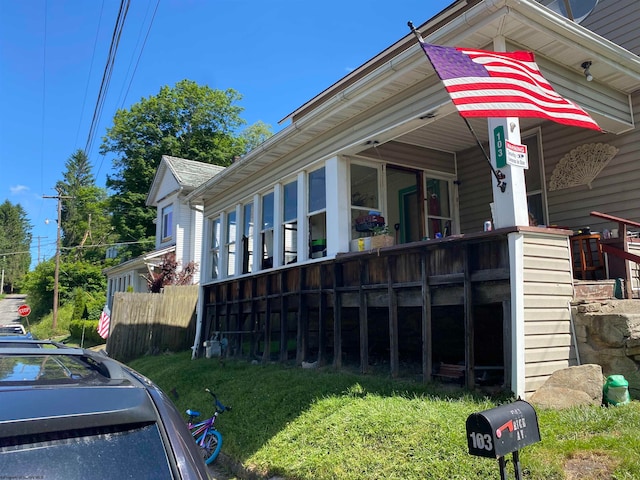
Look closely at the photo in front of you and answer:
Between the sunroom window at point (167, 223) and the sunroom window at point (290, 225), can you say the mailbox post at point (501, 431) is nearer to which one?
the sunroom window at point (290, 225)

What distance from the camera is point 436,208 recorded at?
9727mm

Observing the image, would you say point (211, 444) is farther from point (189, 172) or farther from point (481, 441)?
point (189, 172)

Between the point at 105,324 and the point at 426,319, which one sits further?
the point at 105,324

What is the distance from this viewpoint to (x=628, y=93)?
305 inches

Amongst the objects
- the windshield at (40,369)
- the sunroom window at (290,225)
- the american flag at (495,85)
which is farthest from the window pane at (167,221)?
the windshield at (40,369)

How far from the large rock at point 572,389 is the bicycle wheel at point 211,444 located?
3601mm

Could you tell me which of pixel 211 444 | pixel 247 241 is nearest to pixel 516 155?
pixel 211 444

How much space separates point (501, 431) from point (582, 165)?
694 cm

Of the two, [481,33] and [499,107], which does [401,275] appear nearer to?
[499,107]

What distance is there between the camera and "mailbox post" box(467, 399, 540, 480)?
227cm

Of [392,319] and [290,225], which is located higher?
[290,225]

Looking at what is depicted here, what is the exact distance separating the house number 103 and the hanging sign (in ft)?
12.4

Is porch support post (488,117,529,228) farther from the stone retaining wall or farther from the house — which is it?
the stone retaining wall

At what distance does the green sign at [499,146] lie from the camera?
5.61 metres
